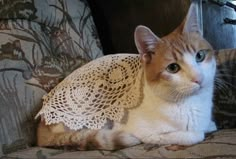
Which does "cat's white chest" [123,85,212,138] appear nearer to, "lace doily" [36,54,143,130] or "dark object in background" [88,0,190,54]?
"lace doily" [36,54,143,130]

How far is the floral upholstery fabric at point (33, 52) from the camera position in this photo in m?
1.07

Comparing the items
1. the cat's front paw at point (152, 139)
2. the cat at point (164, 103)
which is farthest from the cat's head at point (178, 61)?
the cat's front paw at point (152, 139)

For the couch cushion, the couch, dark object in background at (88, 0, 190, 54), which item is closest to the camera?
the couch cushion

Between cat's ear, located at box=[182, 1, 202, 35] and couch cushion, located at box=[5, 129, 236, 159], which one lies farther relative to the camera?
cat's ear, located at box=[182, 1, 202, 35]

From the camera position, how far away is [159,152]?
87 cm

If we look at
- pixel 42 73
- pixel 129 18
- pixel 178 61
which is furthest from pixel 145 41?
pixel 129 18

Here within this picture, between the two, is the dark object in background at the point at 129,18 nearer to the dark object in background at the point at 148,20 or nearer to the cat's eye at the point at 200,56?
the dark object in background at the point at 148,20

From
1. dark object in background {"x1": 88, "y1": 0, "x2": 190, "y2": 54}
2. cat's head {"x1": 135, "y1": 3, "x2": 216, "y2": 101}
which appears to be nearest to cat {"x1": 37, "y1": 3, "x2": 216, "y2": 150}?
cat's head {"x1": 135, "y1": 3, "x2": 216, "y2": 101}

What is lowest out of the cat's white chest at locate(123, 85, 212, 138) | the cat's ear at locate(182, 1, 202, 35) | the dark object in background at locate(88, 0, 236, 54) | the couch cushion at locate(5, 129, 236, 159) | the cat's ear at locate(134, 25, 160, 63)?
the couch cushion at locate(5, 129, 236, 159)

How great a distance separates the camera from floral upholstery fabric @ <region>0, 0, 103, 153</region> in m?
1.07

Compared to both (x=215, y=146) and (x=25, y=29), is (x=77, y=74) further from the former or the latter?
(x=215, y=146)

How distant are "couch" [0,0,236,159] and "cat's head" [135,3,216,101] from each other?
0.15m

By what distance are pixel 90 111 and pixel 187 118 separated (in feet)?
0.90

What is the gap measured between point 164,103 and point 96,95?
211 mm
